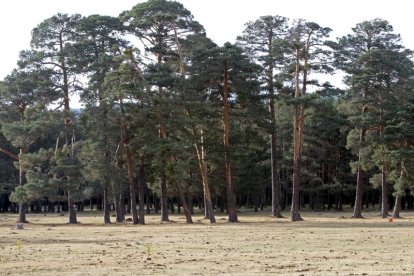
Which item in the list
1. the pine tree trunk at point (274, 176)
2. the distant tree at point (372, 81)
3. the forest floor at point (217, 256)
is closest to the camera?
the forest floor at point (217, 256)

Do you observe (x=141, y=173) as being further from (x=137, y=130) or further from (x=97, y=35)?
(x=97, y=35)

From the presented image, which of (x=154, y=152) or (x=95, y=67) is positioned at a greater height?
(x=95, y=67)

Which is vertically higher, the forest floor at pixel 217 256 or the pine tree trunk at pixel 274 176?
the pine tree trunk at pixel 274 176

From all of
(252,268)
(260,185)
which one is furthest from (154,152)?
(260,185)

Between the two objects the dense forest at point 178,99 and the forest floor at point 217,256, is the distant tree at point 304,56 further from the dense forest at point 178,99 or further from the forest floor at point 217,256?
the forest floor at point 217,256

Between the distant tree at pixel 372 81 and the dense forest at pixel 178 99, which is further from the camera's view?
the distant tree at pixel 372 81

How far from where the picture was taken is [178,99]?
4603 cm

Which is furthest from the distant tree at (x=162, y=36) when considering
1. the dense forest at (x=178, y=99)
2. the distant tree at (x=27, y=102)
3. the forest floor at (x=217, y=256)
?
the forest floor at (x=217, y=256)

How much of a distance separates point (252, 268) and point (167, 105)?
91.4ft

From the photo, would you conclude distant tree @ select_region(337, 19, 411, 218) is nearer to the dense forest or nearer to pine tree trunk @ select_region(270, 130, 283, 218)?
the dense forest

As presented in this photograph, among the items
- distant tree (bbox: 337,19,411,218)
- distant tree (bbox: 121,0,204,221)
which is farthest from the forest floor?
distant tree (bbox: 337,19,411,218)

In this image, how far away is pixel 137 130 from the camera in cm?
4791

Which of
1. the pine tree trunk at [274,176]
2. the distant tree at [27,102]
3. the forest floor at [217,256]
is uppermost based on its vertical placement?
the distant tree at [27,102]

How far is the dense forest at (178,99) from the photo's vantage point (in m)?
47.3
